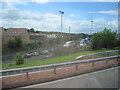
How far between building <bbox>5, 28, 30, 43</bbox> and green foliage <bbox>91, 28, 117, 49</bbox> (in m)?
11.6

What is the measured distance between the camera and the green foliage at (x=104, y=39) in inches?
761

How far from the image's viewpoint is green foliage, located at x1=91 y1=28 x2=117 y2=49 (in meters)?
19.3

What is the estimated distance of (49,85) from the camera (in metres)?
4.77

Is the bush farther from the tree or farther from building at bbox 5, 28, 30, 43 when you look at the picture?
building at bbox 5, 28, 30, 43

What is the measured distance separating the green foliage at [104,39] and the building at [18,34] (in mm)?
11625

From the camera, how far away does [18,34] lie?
10734mm

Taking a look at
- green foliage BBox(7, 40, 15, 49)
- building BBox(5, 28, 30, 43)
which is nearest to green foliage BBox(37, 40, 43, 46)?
building BBox(5, 28, 30, 43)

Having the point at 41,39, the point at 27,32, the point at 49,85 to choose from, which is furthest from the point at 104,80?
the point at 41,39

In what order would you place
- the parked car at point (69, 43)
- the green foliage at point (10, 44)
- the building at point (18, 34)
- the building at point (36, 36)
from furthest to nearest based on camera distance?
the parked car at point (69, 43), the building at point (36, 36), the green foliage at point (10, 44), the building at point (18, 34)

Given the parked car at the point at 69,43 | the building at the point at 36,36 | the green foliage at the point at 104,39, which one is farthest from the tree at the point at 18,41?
the green foliage at the point at 104,39

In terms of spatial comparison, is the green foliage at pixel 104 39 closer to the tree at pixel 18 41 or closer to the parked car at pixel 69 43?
the parked car at pixel 69 43

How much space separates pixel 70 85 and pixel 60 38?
10.6 meters

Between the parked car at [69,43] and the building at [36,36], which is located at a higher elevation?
Answer: the building at [36,36]

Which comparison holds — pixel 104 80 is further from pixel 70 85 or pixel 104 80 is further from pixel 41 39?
pixel 41 39
